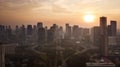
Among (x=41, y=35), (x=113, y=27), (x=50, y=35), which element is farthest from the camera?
(x=113, y=27)

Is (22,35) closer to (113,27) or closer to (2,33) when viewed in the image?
(2,33)

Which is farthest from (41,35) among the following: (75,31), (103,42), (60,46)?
(103,42)

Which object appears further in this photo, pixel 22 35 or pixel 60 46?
pixel 22 35

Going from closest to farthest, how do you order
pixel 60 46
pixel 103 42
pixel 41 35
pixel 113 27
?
pixel 103 42 → pixel 60 46 → pixel 41 35 → pixel 113 27

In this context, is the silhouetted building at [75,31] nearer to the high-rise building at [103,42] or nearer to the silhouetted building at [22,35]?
the silhouetted building at [22,35]

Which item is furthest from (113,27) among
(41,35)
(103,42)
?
(41,35)

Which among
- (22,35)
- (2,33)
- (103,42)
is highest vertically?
(2,33)

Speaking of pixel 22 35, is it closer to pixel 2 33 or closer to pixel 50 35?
pixel 2 33

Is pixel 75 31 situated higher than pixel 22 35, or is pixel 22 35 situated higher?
pixel 75 31

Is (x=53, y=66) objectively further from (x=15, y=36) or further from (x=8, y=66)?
(x=15, y=36)
